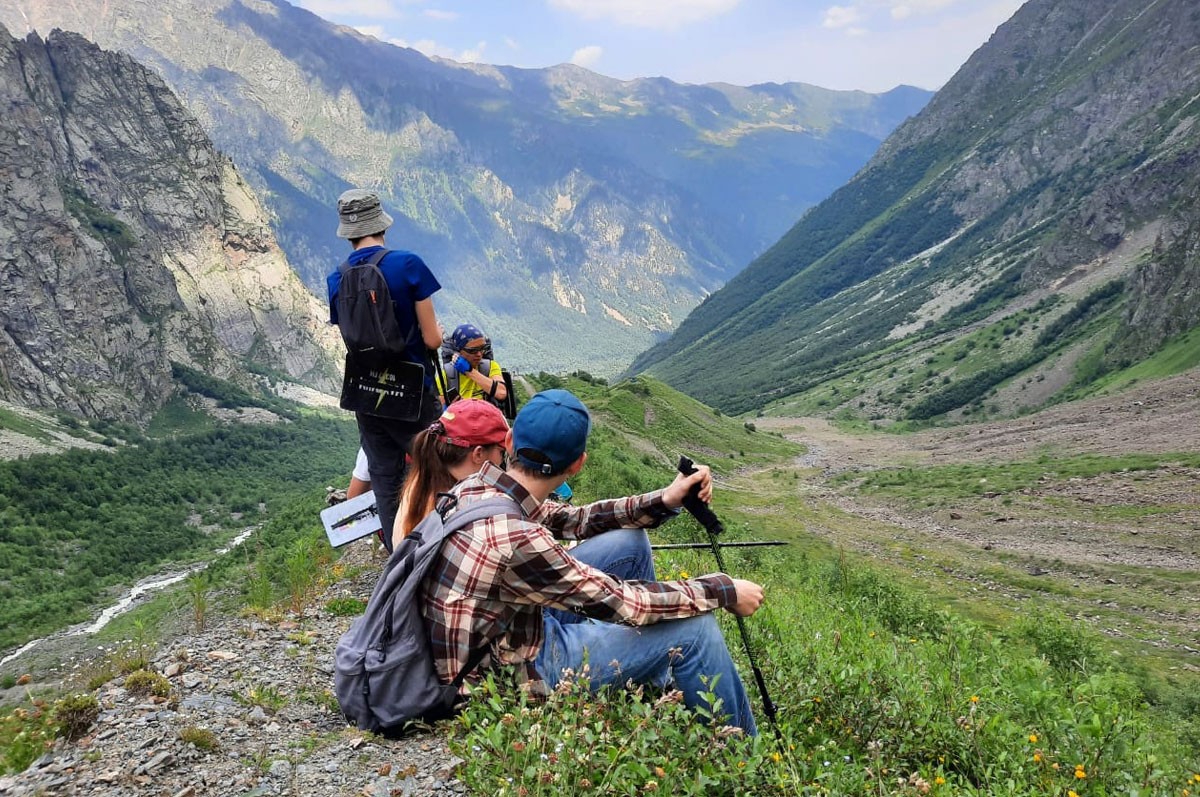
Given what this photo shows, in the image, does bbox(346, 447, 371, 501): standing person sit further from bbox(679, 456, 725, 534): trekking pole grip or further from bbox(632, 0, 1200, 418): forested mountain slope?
bbox(632, 0, 1200, 418): forested mountain slope

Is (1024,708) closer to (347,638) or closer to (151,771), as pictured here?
(347,638)

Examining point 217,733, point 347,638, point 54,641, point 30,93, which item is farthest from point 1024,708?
point 30,93

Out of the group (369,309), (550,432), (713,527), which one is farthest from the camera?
(369,309)

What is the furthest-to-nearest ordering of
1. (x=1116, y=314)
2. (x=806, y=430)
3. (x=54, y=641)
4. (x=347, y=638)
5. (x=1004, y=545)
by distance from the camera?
(x=806, y=430) → (x=1116, y=314) → (x=54, y=641) → (x=1004, y=545) → (x=347, y=638)

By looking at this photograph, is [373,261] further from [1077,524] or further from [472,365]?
[1077,524]

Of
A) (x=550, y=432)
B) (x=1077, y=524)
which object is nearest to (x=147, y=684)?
(x=550, y=432)

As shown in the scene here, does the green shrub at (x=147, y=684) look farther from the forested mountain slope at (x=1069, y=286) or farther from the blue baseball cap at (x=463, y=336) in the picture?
the forested mountain slope at (x=1069, y=286)

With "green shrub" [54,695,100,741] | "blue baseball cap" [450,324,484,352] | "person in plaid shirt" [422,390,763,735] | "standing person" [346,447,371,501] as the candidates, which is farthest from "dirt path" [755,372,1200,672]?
"green shrub" [54,695,100,741]

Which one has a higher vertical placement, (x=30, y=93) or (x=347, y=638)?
(x=30, y=93)

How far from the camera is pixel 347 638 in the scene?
5.32 meters

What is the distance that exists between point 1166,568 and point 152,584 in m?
81.3

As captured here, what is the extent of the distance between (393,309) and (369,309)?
0.22 metres

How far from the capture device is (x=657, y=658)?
475 cm

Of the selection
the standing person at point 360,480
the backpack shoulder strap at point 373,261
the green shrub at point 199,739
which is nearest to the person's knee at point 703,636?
the green shrub at point 199,739
